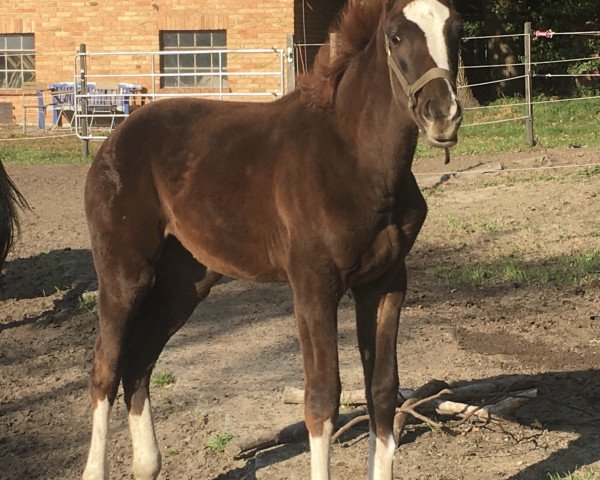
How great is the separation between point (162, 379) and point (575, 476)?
9.09 ft

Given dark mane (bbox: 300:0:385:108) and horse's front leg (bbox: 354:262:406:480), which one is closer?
dark mane (bbox: 300:0:385:108)

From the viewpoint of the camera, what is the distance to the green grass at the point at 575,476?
464 cm

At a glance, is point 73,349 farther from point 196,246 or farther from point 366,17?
point 366,17

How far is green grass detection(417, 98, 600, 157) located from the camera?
1686 centimetres

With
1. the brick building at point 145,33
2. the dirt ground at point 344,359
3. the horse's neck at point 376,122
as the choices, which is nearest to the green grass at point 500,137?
the brick building at point 145,33

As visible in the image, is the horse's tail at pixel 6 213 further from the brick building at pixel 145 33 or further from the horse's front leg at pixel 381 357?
the brick building at pixel 145 33

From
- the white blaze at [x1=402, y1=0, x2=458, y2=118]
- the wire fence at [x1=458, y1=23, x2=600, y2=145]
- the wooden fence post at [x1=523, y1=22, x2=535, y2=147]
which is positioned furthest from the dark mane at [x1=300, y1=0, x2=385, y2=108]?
the wooden fence post at [x1=523, y1=22, x2=535, y2=147]

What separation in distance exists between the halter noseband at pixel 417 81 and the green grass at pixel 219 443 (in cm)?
232

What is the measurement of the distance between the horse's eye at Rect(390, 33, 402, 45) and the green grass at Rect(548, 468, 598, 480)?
2.10 metres

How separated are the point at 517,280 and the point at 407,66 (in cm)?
488

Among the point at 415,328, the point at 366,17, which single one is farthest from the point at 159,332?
the point at 415,328

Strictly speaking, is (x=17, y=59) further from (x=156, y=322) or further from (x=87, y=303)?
(x=156, y=322)

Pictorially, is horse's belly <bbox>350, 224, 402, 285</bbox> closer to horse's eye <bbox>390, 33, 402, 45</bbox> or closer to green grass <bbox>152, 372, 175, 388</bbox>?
horse's eye <bbox>390, 33, 402, 45</bbox>

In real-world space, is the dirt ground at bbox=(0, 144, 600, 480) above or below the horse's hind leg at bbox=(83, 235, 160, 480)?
below
